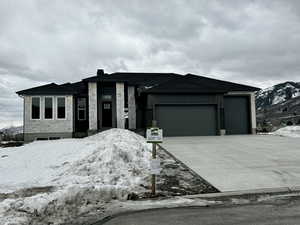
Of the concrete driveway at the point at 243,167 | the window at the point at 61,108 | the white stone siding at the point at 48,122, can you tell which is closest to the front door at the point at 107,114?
the white stone siding at the point at 48,122

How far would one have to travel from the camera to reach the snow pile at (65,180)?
4.62 metres

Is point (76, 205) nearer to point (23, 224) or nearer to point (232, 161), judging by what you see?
point (23, 224)

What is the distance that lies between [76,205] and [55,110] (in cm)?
1570

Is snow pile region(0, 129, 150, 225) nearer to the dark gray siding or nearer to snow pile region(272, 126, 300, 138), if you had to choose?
the dark gray siding

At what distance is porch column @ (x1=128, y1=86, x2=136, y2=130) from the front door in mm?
1767

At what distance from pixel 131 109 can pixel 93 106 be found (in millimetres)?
3605

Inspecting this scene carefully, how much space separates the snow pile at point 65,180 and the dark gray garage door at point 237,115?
13316 millimetres

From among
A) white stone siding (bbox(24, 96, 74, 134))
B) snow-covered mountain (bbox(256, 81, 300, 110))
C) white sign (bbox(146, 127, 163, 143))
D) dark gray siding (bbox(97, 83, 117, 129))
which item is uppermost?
snow-covered mountain (bbox(256, 81, 300, 110))

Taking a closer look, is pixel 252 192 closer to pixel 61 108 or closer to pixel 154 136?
pixel 154 136

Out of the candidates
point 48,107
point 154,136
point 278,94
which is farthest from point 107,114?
point 278,94

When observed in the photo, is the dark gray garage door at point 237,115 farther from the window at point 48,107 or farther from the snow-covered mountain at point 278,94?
the snow-covered mountain at point 278,94

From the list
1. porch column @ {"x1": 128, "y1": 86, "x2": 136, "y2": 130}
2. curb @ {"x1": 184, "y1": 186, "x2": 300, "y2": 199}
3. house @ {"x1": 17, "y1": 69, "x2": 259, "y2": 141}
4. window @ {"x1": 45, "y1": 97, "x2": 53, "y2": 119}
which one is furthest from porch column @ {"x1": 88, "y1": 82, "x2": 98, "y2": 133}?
curb @ {"x1": 184, "y1": 186, "x2": 300, "y2": 199}

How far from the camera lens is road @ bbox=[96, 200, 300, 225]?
4.23 metres

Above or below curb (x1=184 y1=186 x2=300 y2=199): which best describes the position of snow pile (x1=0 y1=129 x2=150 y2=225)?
above
